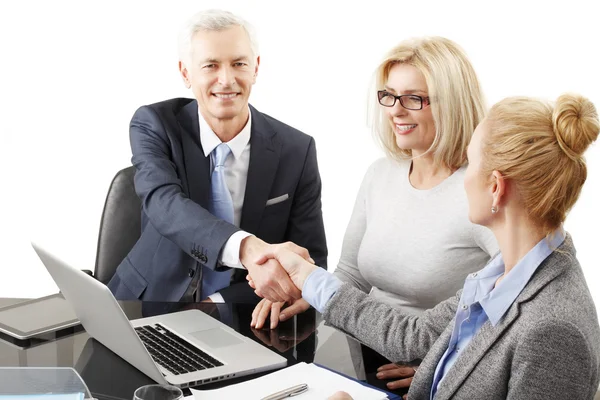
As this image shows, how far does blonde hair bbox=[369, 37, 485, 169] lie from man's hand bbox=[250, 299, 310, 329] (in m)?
0.61

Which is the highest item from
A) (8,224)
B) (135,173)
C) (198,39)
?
(198,39)

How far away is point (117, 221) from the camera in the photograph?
282cm

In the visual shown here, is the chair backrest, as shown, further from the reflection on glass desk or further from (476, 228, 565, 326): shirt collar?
(476, 228, 565, 326): shirt collar

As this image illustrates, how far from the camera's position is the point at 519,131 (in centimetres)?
149

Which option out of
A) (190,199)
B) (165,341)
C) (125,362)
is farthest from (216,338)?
(190,199)

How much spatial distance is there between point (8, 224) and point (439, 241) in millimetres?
3262

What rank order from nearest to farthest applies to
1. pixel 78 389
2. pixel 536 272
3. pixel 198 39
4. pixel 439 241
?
1. pixel 78 389
2. pixel 536 272
3. pixel 439 241
4. pixel 198 39

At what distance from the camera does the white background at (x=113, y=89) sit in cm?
438

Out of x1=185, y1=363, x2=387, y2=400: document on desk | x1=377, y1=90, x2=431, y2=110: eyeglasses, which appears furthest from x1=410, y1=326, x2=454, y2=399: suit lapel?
x1=377, y1=90, x2=431, y2=110: eyeglasses

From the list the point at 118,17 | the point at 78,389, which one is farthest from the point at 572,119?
the point at 118,17

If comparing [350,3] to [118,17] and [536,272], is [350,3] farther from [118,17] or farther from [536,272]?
[536,272]

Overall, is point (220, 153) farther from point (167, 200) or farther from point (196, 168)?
point (167, 200)

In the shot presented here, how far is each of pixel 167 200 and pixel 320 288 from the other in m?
0.85

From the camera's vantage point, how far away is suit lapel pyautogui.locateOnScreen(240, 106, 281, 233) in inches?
108
